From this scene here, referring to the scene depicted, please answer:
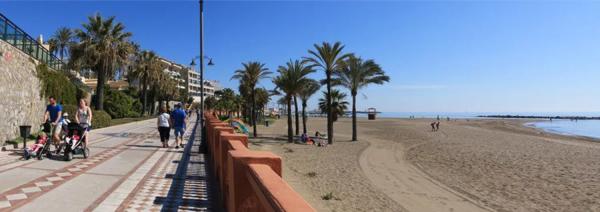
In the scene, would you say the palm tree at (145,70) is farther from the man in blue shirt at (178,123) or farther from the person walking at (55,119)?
the person walking at (55,119)

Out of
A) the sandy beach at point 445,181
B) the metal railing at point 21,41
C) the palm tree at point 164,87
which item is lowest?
the sandy beach at point 445,181

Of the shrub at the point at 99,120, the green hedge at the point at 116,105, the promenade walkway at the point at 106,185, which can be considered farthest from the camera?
the green hedge at the point at 116,105

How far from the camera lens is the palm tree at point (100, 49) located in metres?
28.5

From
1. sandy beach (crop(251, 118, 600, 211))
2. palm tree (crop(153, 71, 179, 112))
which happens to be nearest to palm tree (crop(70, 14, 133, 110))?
sandy beach (crop(251, 118, 600, 211))

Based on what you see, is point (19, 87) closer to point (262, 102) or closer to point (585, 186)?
point (585, 186)

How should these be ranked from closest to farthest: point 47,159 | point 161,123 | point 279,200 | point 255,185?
point 279,200 < point 255,185 < point 47,159 < point 161,123

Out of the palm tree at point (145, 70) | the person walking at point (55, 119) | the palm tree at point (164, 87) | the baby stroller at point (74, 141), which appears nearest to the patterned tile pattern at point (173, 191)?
the baby stroller at point (74, 141)

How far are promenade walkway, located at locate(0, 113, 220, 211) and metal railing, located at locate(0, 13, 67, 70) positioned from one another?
7719mm

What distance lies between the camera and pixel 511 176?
1519 cm

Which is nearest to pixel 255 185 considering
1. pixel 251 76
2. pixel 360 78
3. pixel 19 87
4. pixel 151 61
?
pixel 19 87

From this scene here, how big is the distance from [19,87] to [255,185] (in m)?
16.2

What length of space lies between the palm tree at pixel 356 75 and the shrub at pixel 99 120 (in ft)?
53.1

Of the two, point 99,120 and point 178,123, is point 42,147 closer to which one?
point 178,123

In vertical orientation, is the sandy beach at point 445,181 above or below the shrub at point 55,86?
below
